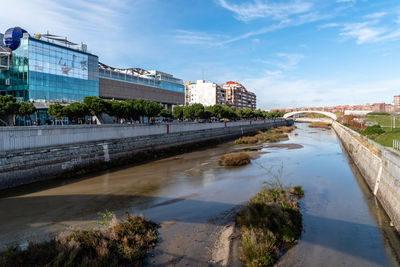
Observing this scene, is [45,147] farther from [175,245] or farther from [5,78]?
[5,78]

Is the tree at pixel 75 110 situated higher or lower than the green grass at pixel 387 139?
higher

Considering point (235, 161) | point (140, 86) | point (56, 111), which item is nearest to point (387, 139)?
point (235, 161)

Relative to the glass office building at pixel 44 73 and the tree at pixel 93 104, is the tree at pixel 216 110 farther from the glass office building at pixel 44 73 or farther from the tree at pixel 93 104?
the tree at pixel 93 104

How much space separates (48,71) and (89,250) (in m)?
43.9

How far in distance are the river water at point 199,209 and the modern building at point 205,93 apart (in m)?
106

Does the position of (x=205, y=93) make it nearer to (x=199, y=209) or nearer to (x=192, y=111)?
(x=192, y=111)

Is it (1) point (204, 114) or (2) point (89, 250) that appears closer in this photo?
(2) point (89, 250)

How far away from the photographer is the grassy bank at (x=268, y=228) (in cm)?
767

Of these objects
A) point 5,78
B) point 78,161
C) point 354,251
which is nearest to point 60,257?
point 354,251

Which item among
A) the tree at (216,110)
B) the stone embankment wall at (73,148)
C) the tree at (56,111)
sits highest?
the tree at (216,110)

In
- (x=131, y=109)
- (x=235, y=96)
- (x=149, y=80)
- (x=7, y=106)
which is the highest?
(x=235, y=96)

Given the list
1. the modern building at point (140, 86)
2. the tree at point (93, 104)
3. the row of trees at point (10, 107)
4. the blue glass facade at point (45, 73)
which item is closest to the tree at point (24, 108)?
the row of trees at point (10, 107)

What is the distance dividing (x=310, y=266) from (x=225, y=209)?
5133 millimetres

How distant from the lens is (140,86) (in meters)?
67.1
